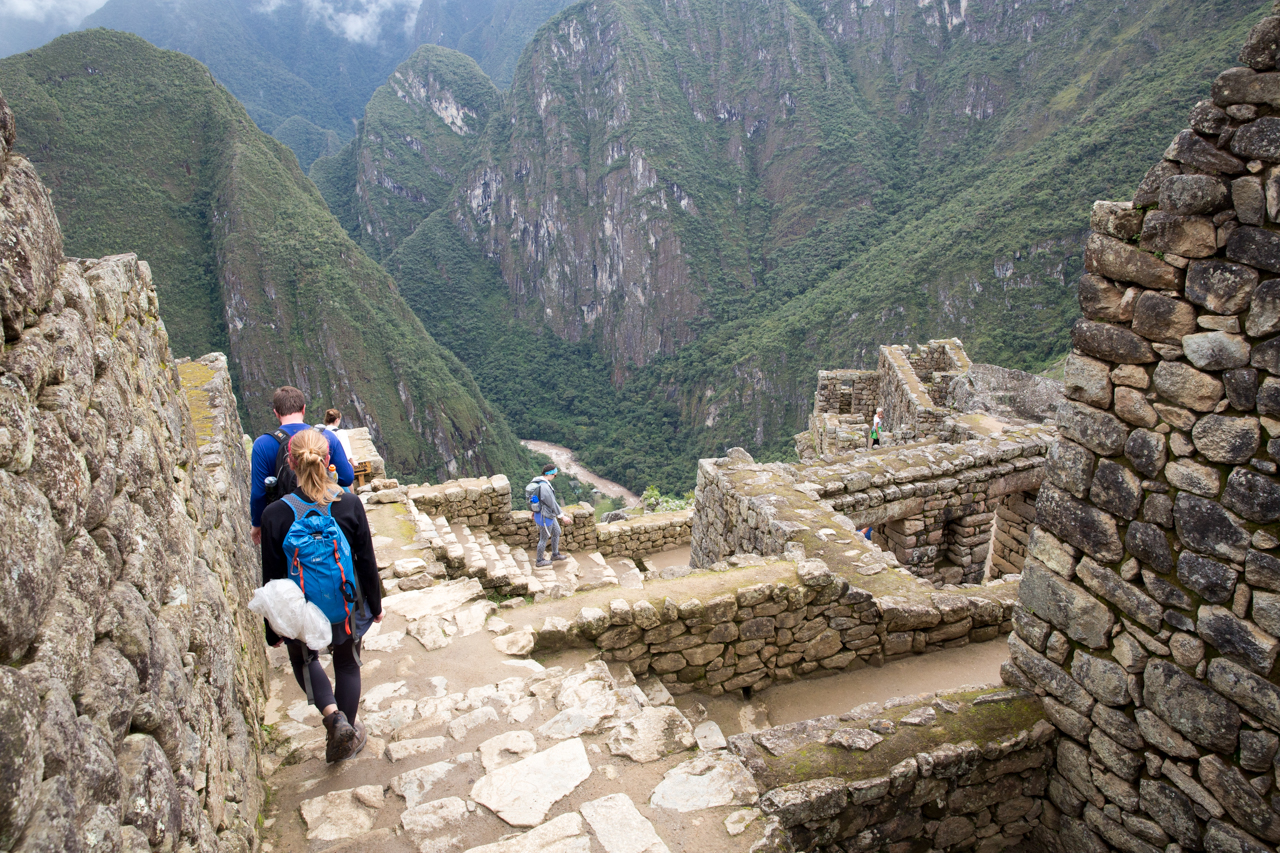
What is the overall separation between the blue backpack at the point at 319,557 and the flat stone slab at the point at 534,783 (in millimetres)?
1228

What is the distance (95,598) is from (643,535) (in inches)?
409

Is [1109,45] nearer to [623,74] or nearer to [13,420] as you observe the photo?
[623,74]

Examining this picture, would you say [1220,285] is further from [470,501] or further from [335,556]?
[470,501]

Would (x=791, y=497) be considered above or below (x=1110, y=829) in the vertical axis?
above

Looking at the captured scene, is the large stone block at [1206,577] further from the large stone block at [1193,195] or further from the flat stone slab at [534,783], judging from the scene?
the flat stone slab at [534,783]

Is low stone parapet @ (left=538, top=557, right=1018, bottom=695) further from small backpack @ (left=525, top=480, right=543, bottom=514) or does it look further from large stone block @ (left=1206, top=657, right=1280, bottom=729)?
small backpack @ (left=525, top=480, right=543, bottom=514)

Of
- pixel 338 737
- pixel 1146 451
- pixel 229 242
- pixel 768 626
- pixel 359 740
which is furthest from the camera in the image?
pixel 229 242

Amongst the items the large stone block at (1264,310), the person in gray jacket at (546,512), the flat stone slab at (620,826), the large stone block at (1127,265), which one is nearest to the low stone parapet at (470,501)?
the person in gray jacket at (546,512)

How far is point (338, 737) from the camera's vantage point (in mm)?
3738

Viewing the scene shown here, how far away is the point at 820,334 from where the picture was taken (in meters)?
94.4

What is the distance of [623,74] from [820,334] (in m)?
99.5

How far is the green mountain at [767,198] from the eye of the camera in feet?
253

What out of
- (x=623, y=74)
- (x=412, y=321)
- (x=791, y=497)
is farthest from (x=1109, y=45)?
(x=791, y=497)

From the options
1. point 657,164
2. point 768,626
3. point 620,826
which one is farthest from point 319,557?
point 657,164
